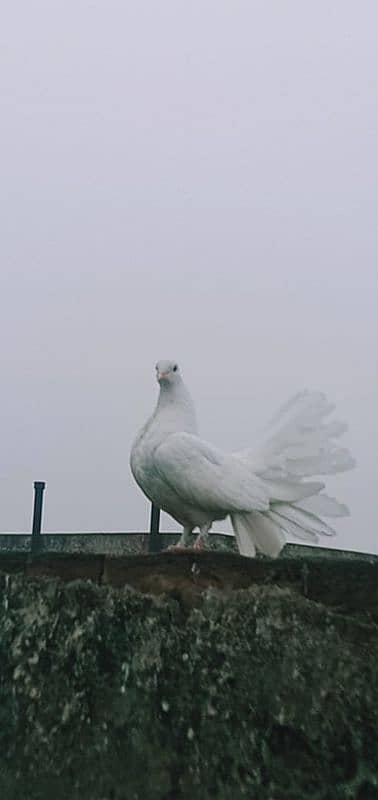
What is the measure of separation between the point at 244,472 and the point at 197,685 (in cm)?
153

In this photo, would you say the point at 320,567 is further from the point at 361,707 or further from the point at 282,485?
the point at 282,485

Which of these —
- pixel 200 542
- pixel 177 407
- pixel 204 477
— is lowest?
pixel 200 542

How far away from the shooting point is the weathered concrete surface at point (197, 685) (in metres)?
3.93

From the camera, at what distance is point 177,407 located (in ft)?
18.6

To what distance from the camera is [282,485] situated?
5609 mm

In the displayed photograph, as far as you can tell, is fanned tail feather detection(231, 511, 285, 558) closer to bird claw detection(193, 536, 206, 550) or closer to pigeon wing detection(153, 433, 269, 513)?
pigeon wing detection(153, 433, 269, 513)

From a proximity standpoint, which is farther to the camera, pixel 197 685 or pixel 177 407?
pixel 177 407

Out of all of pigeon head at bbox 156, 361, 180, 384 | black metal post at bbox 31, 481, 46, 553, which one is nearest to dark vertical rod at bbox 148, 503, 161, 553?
black metal post at bbox 31, 481, 46, 553

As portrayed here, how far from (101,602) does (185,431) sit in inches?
52.5

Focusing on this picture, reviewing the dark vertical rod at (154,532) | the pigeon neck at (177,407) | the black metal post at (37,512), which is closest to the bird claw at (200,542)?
the pigeon neck at (177,407)

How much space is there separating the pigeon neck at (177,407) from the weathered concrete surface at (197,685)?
1222 millimetres

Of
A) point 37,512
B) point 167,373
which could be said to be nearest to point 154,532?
point 37,512

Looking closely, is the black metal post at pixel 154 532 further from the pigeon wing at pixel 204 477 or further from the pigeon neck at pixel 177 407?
the pigeon wing at pixel 204 477

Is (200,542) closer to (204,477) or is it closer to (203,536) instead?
(203,536)
